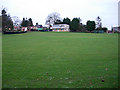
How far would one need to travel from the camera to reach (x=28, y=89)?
208 inches

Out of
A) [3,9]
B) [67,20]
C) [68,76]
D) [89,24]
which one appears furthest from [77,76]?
[67,20]

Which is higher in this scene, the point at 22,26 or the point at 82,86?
the point at 22,26

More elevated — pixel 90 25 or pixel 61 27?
pixel 90 25

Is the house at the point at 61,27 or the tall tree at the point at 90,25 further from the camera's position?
the house at the point at 61,27

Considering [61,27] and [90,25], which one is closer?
[90,25]

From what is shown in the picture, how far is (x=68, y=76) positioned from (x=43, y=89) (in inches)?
73.5

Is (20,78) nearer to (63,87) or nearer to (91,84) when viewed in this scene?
(63,87)

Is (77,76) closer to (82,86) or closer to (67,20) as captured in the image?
(82,86)

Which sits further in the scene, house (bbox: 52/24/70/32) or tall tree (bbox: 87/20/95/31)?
house (bbox: 52/24/70/32)

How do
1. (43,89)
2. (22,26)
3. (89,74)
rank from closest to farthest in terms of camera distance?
(43,89)
(89,74)
(22,26)

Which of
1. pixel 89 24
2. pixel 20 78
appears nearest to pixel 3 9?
pixel 89 24

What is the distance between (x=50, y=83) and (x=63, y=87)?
695mm

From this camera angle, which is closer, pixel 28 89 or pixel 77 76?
pixel 28 89

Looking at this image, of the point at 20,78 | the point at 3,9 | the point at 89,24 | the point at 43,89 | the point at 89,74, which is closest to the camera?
the point at 43,89
